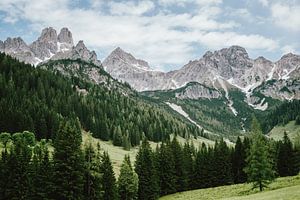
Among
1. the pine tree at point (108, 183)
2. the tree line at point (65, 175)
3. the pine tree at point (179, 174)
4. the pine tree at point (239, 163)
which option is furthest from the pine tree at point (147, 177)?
the pine tree at point (239, 163)

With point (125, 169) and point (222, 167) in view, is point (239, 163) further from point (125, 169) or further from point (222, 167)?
point (125, 169)

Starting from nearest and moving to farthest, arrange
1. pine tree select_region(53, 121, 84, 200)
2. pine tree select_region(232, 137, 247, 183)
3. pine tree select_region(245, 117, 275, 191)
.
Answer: pine tree select_region(53, 121, 84, 200) → pine tree select_region(245, 117, 275, 191) → pine tree select_region(232, 137, 247, 183)

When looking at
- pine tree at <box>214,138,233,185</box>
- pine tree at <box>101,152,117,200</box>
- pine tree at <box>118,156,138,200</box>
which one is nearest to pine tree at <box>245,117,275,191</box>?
pine tree at <box>118,156,138,200</box>

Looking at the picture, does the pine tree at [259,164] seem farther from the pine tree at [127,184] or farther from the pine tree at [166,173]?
the pine tree at [166,173]

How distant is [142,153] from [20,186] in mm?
35971

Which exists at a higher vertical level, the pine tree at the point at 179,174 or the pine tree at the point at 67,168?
the pine tree at the point at 67,168

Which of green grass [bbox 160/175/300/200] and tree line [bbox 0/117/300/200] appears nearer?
green grass [bbox 160/175/300/200]

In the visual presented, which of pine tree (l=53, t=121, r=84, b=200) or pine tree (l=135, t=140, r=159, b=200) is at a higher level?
pine tree (l=53, t=121, r=84, b=200)

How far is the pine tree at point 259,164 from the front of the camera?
6931cm

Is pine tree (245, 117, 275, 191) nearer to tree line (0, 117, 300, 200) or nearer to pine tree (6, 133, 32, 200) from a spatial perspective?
tree line (0, 117, 300, 200)

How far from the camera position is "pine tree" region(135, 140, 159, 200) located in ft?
301

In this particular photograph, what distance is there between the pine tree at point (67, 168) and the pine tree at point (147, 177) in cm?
3754

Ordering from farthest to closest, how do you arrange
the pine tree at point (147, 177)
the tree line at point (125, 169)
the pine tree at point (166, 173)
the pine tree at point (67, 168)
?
the pine tree at point (166, 173), the pine tree at point (147, 177), the tree line at point (125, 169), the pine tree at point (67, 168)

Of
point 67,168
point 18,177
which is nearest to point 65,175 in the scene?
point 67,168
